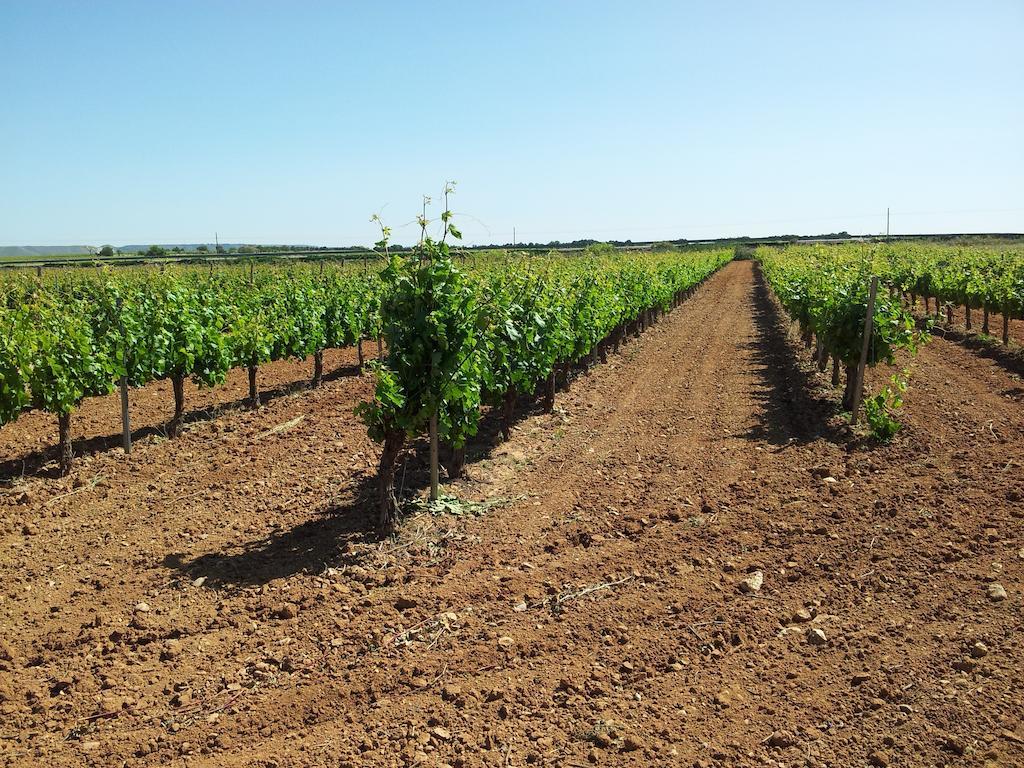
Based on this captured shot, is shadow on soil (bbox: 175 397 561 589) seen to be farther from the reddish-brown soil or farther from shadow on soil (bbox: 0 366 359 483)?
shadow on soil (bbox: 0 366 359 483)

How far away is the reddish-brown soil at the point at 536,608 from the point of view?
4.07 metres

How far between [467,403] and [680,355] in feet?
40.0

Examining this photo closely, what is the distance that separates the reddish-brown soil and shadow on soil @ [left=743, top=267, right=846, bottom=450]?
0.26m

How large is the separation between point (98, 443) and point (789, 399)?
11.5 meters

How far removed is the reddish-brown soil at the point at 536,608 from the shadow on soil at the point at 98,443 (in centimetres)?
43

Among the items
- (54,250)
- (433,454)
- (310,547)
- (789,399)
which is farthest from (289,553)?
(54,250)

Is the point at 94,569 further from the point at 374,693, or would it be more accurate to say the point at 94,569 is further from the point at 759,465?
the point at 759,465

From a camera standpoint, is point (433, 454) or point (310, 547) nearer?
point (310, 547)

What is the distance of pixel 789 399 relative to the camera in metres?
12.7

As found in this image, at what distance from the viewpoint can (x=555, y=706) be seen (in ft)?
14.2

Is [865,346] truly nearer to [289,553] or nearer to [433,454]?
[433,454]

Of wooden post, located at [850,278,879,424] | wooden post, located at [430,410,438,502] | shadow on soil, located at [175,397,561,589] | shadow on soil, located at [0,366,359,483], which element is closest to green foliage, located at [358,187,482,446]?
wooden post, located at [430,410,438,502]

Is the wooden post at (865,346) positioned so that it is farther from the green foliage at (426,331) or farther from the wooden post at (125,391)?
the wooden post at (125,391)

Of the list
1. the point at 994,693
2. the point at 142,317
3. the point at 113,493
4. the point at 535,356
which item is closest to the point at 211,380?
the point at 142,317
